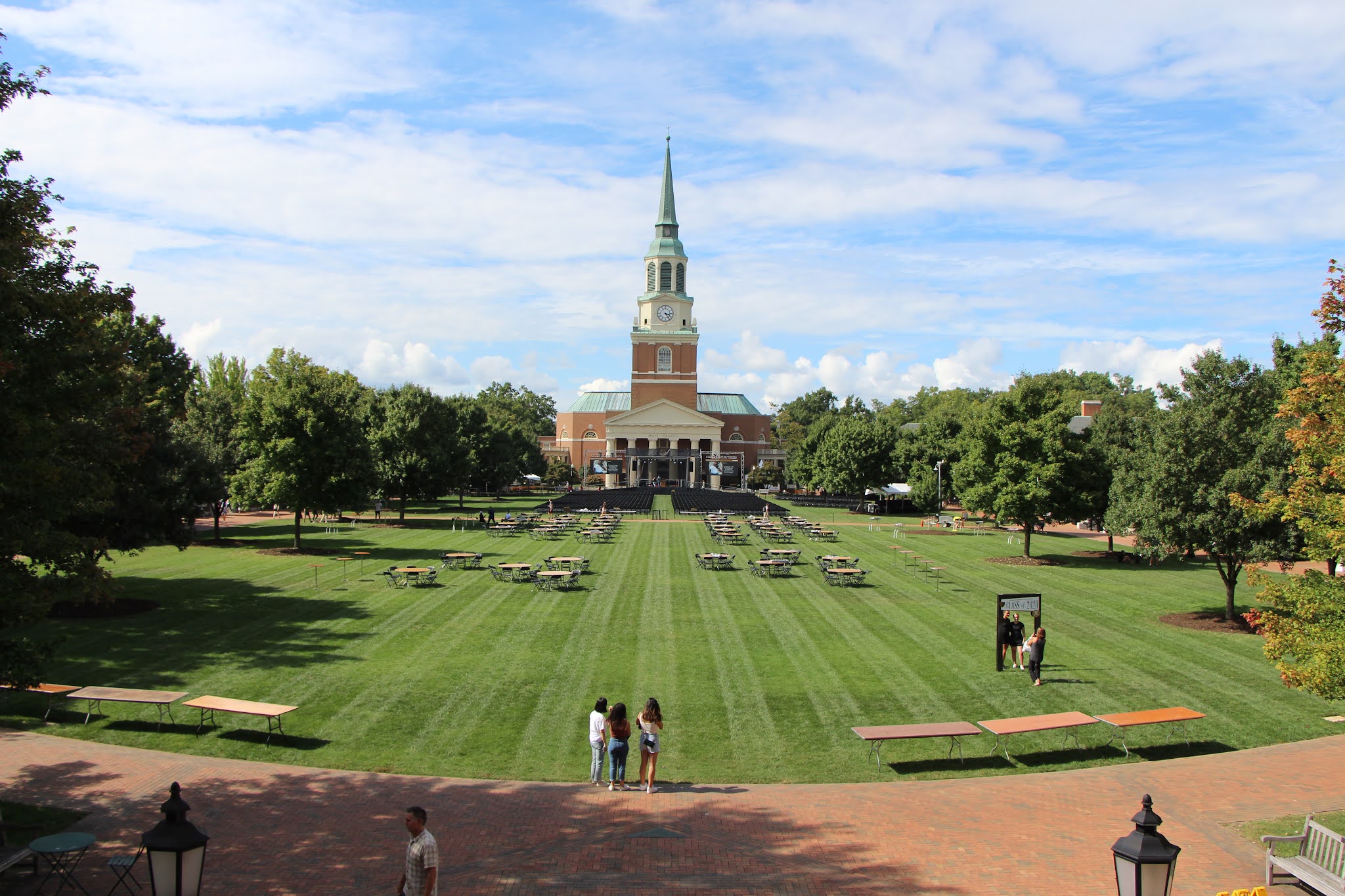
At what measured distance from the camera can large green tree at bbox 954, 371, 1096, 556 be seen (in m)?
34.4

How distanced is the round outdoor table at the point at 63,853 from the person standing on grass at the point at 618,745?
5.85 meters

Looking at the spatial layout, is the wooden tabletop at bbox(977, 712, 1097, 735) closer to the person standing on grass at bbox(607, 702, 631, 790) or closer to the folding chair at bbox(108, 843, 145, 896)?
the person standing on grass at bbox(607, 702, 631, 790)

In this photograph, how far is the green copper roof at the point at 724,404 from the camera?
124 metres

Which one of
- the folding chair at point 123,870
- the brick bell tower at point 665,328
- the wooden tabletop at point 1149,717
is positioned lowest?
the folding chair at point 123,870

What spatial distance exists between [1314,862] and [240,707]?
14315mm

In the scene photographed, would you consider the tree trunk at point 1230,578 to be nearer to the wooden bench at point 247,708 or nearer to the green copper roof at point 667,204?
the wooden bench at point 247,708

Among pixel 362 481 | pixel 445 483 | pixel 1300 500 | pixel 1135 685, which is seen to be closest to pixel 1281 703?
pixel 1135 685

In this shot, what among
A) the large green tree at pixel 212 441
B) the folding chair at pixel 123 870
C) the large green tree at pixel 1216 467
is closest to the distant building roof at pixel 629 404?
the large green tree at pixel 212 441

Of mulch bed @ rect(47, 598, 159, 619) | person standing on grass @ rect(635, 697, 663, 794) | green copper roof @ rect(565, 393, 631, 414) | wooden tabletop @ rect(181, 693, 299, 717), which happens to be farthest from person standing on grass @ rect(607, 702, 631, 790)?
green copper roof @ rect(565, 393, 631, 414)

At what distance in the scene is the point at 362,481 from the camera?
35.9m

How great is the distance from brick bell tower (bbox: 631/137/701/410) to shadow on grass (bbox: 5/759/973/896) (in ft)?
316

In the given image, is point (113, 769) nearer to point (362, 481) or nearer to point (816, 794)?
point (816, 794)

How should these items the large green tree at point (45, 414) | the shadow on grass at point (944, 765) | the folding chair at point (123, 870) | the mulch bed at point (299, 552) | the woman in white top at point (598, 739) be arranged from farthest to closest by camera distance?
the mulch bed at point (299, 552) → the shadow on grass at point (944, 765) → the woman in white top at point (598, 739) → the large green tree at point (45, 414) → the folding chair at point (123, 870)

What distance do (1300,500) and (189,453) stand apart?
28704mm
